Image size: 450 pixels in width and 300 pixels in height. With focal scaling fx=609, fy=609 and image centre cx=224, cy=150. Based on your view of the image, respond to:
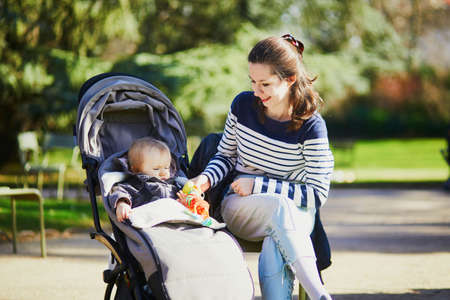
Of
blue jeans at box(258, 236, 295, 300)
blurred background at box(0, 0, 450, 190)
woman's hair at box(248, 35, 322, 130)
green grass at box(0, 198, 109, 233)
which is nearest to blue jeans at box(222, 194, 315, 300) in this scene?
blue jeans at box(258, 236, 295, 300)

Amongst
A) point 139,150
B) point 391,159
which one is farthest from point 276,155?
point 391,159

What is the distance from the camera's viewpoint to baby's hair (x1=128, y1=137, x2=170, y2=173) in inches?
144

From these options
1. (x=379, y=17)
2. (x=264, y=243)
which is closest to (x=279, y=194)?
(x=264, y=243)

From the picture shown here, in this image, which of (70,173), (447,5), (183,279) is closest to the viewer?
(183,279)

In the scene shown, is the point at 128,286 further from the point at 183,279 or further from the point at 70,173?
the point at 70,173

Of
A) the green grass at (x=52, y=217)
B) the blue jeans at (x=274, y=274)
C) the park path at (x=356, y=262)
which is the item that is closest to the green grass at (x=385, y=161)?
the green grass at (x=52, y=217)

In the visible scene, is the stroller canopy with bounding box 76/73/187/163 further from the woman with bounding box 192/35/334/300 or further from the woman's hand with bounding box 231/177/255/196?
the woman's hand with bounding box 231/177/255/196

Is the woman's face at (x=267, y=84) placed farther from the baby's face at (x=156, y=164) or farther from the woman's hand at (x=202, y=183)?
the baby's face at (x=156, y=164)

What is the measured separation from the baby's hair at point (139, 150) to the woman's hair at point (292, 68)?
0.65m

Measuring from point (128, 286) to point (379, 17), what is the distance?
14.5 meters

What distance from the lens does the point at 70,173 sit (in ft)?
57.5

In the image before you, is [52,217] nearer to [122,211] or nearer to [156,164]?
[156,164]

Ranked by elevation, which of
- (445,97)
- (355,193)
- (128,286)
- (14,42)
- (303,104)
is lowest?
(445,97)

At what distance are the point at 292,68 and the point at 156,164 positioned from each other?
38.7 inches
